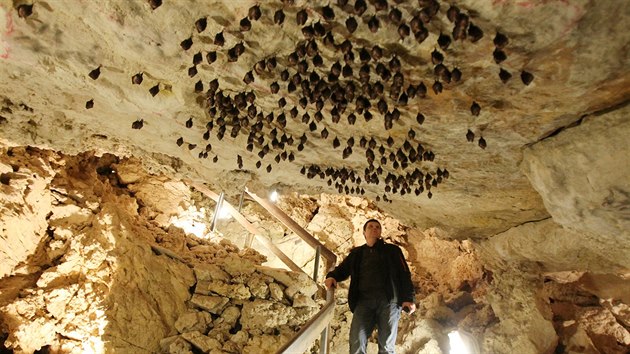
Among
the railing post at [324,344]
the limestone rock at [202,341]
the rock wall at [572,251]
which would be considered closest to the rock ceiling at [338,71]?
the rock wall at [572,251]

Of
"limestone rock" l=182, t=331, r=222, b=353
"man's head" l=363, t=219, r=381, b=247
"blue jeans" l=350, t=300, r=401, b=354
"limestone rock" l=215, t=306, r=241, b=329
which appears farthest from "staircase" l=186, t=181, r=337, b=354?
"limestone rock" l=182, t=331, r=222, b=353

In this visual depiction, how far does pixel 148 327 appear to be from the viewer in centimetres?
624

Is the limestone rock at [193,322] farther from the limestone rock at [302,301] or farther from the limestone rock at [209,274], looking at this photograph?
the limestone rock at [302,301]

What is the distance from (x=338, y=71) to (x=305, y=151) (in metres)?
Result: 2.65

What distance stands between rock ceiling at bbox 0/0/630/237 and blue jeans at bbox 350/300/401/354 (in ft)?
6.22

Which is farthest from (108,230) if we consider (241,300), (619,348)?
(619,348)

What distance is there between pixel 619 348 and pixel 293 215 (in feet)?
32.0

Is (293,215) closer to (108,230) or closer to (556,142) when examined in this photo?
(108,230)

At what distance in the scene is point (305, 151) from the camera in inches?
239

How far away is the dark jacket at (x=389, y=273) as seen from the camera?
212 inches

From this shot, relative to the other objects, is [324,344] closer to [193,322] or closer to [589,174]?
[193,322]

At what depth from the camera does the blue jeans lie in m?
5.09

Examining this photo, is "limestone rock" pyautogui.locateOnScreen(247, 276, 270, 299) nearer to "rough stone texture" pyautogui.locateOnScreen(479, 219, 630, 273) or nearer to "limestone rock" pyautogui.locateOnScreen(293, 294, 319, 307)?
"limestone rock" pyautogui.locateOnScreen(293, 294, 319, 307)

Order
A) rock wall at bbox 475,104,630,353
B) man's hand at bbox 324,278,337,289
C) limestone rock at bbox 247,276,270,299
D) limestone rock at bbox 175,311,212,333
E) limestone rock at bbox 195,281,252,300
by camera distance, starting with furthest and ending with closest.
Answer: limestone rock at bbox 247,276,270,299 → limestone rock at bbox 195,281,252,300 → limestone rock at bbox 175,311,212,333 → man's hand at bbox 324,278,337,289 → rock wall at bbox 475,104,630,353
